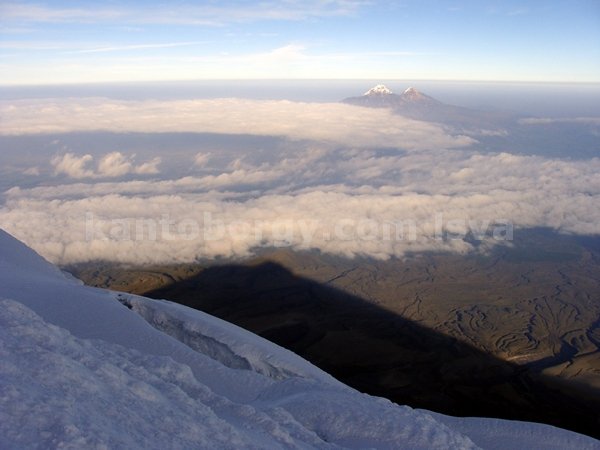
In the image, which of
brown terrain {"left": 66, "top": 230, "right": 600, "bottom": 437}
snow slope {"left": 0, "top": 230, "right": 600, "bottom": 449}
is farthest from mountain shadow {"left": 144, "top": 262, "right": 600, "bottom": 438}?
snow slope {"left": 0, "top": 230, "right": 600, "bottom": 449}

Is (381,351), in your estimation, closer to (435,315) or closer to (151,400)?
(435,315)

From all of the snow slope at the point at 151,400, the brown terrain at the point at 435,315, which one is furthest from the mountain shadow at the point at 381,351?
the snow slope at the point at 151,400

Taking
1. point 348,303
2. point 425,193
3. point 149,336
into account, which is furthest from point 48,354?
point 425,193

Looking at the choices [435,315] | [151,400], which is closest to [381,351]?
[435,315]

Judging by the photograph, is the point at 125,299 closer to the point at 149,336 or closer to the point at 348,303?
the point at 149,336

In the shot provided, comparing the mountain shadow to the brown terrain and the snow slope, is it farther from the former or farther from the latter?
the snow slope
